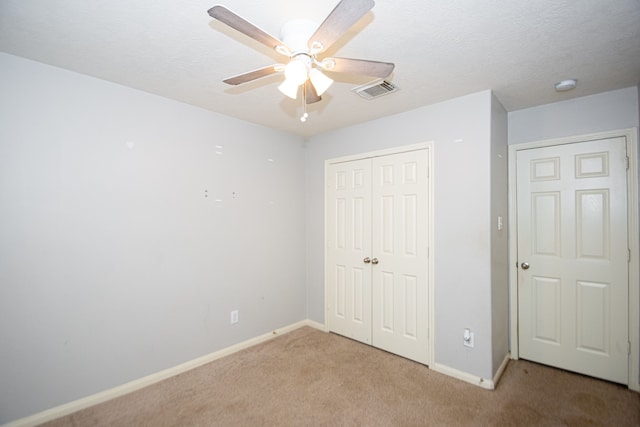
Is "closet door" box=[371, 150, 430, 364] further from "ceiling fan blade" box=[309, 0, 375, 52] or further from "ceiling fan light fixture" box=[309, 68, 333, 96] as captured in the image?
"ceiling fan blade" box=[309, 0, 375, 52]

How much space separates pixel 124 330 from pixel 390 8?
2909 millimetres

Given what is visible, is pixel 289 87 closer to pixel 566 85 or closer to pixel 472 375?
pixel 566 85

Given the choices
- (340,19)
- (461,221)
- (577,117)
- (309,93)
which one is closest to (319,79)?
(309,93)

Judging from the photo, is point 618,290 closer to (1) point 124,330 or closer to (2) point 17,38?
(1) point 124,330

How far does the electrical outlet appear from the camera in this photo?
2.52 metres

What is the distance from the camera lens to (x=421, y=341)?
2822mm

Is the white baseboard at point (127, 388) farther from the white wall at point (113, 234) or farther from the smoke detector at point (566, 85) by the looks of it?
the smoke detector at point (566, 85)

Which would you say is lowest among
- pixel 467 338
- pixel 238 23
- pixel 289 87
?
pixel 467 338

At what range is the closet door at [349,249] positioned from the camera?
3.28 m

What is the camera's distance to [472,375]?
2.50m

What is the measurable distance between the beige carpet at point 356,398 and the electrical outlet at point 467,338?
323 millimetres

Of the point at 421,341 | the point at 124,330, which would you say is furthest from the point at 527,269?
the point at 124,330

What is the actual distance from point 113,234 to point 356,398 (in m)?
2.32

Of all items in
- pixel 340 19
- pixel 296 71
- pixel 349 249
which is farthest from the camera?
pixel 349 249
